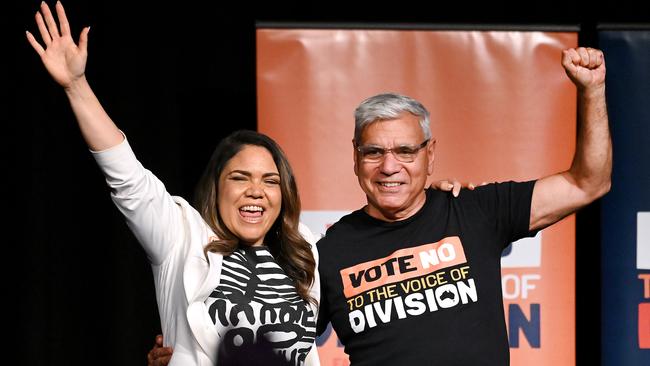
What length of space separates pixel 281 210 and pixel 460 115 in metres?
1.21

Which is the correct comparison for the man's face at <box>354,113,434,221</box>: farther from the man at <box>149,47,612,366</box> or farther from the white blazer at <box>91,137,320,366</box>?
the white blazer at <box>91,137,320,366</box>

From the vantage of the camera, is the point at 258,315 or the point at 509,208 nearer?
the point at 258,315

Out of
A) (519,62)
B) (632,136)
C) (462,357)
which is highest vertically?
(519,62)

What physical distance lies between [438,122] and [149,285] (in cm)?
148

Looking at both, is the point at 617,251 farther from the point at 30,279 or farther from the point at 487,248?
the point at 30,279

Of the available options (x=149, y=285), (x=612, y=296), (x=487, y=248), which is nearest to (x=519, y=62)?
(x=612, y=296)

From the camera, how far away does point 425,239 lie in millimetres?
2594

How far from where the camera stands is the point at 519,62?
3.57 metres

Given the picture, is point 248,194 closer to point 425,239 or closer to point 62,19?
point 425,239

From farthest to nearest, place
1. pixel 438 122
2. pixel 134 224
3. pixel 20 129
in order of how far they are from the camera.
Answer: pixel 20 129, pixel 438 122, pixel 134 224

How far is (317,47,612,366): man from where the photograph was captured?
2.49m

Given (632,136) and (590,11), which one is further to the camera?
(590,11)

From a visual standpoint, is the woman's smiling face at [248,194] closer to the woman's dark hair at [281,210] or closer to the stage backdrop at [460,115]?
the woman's dark hair at [281,210]

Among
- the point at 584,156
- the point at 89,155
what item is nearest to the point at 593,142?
the point at 584,156
